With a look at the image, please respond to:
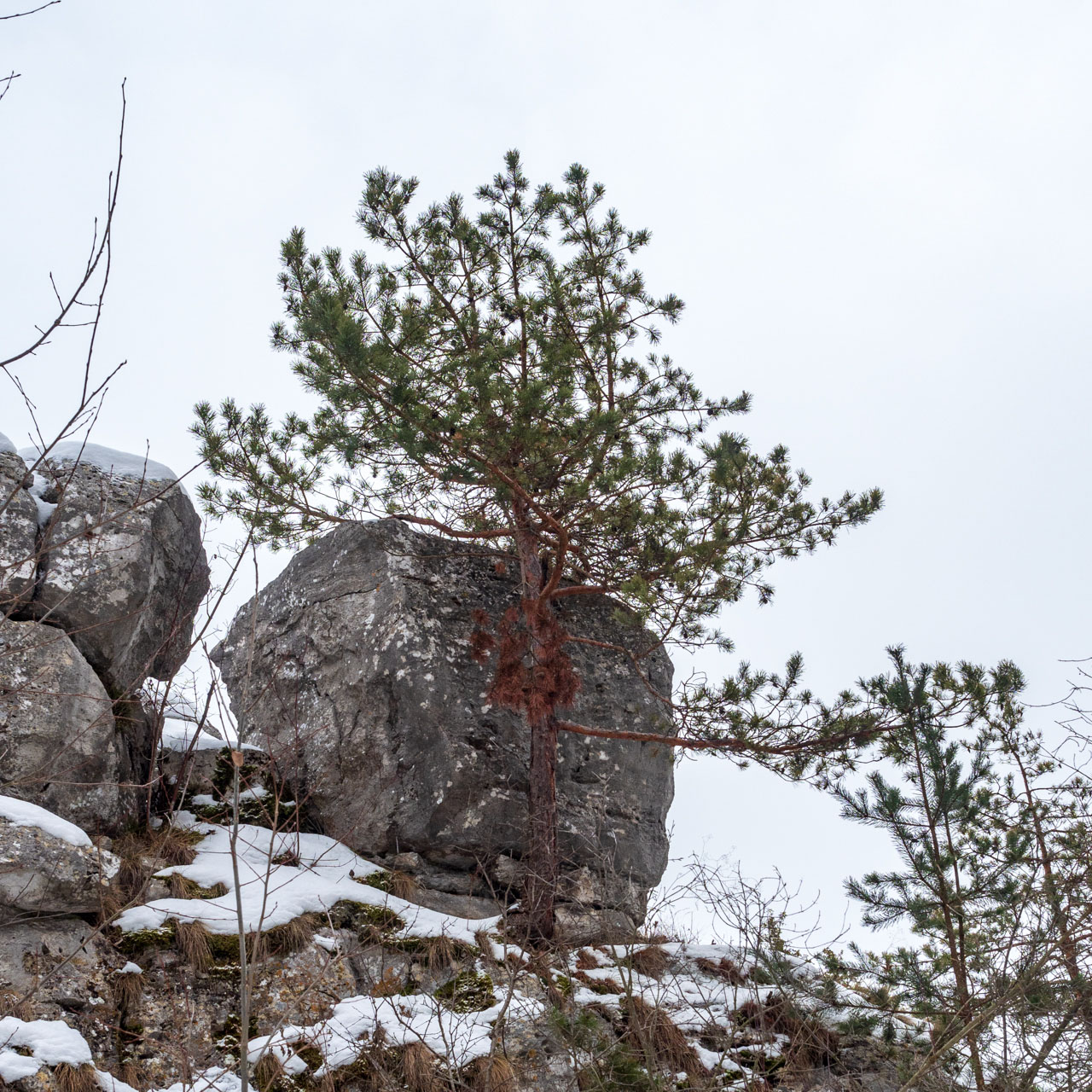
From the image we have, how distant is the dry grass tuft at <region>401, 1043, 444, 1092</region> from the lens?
555 centimetres

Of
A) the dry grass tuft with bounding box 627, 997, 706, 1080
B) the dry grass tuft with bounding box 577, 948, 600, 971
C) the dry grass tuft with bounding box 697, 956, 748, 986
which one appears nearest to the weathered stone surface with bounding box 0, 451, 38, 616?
the dry grass tuft with bounding box 577, 948, 600, 971

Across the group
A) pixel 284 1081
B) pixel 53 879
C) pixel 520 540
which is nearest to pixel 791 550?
pixel 520 540

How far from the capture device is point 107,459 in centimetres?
823

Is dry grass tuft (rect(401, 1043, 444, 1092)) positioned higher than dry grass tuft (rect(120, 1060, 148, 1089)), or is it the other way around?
dry grass tuft (rect(401, 1043, 444, 1092))

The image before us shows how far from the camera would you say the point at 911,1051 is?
6219 millimetres

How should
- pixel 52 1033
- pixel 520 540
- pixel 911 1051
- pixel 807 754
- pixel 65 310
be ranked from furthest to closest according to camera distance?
pixel 520 540 < pixel 807 754 < pixel 911 1051 < pixel 52 1033 < pixel 65 310

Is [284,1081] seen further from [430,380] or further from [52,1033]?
[430,380]

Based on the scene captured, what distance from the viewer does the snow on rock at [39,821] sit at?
5789mm

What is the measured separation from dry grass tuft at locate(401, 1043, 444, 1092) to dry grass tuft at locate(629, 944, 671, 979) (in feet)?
5.76

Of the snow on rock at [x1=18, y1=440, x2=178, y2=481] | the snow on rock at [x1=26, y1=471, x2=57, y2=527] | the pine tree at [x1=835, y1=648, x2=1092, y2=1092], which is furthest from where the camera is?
A: the snow on rock at [x1=18, y1=440, x2=178, y2=481]

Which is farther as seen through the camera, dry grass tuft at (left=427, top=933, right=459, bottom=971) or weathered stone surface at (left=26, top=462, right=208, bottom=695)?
weathered stone surface at (left=26, top=462, right=208, bottom=695)

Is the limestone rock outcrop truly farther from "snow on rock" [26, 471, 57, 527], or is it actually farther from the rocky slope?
"snow on rock" [26, 471, 57, 527]

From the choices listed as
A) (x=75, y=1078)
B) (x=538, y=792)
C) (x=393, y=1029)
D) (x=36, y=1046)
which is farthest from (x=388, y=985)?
(x=36, y=1046)

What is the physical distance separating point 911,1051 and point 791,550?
3.42m
